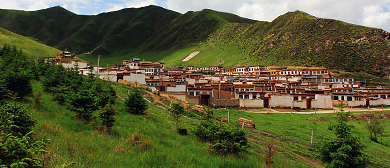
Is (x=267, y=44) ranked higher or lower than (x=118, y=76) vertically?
higher

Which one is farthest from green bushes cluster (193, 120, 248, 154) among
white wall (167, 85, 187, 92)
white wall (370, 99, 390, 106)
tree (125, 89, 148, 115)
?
white wall (370, 99, 390, 106)

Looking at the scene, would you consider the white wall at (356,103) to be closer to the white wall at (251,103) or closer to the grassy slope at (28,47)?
the white wall at (251,103)

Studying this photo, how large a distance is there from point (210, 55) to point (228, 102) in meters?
111

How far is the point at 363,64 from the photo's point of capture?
91625 mm

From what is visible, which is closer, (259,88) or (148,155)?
(148,155)

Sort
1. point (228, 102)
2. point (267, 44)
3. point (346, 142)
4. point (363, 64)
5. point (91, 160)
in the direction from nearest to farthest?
1. point (91, 160)
2. point (346, 142)
3. point (228, 102)
4. point (363, 64)
5. point (267, 44)

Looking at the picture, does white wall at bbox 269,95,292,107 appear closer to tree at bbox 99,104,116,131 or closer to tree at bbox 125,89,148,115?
tree at bbox 125,89,148,115

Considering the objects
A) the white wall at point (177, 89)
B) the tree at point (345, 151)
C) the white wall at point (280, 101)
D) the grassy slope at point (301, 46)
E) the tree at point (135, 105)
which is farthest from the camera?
the grassy slope at point (301, 46)

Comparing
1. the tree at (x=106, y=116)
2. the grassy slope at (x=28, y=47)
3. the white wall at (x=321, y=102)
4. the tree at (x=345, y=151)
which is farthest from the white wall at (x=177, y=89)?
the grassy slope at (x=28, y=47)

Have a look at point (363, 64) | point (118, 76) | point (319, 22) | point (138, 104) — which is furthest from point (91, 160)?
point (319, 22)

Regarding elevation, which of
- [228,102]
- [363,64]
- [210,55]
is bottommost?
[228,102]

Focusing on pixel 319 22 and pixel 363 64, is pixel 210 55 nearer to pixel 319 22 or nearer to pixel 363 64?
pixel 319 22

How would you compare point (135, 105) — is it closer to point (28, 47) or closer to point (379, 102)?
point (379, 102)

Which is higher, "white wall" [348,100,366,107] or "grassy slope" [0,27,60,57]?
"grassy slope" [0,27,60,57]
